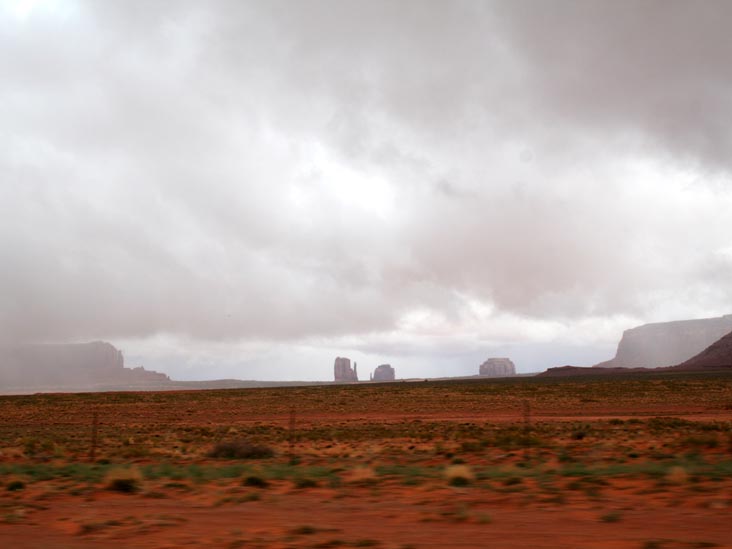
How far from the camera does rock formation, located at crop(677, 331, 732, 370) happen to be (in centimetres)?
14679

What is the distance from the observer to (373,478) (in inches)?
484

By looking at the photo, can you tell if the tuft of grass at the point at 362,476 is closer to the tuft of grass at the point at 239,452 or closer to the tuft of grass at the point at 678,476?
the tuft of grass at the point at 678,476

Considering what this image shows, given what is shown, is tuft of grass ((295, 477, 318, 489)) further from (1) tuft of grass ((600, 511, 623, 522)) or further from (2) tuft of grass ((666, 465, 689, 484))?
(2) tuft of grass ((666, 465, 689, 484))

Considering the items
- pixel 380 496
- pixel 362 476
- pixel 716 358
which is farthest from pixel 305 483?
pixel 716 358

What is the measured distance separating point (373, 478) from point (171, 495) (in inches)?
161

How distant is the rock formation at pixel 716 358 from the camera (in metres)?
147

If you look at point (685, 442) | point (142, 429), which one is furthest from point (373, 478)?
point (142, 429)

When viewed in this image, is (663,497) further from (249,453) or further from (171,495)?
(249,453)

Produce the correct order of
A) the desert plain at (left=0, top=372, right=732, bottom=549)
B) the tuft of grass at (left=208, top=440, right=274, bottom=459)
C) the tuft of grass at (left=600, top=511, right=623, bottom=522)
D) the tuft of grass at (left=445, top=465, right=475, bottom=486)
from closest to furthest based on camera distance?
the desert plain at (left=0, top=372, right=732, bottom=549) → the tuft of grass at (left=600, top=511, right=623, bottom=522) → the tuft of grass at (left=445, top=465, right=475, bottom=486) → the tuft of grass at (left=208, top=440, right=274, bottom=459)

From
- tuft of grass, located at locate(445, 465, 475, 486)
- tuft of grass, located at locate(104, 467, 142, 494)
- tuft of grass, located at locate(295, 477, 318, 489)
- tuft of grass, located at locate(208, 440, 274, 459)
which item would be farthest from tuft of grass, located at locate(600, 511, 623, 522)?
tuft of grass, located at locate(208, 440, 274, 459)

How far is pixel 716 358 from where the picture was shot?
152m

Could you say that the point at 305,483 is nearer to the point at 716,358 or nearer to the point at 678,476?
the point at 678,476

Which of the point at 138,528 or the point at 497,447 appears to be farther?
the point at 497,447

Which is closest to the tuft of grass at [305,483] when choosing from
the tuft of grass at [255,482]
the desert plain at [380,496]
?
the desert plain at [380,496]
